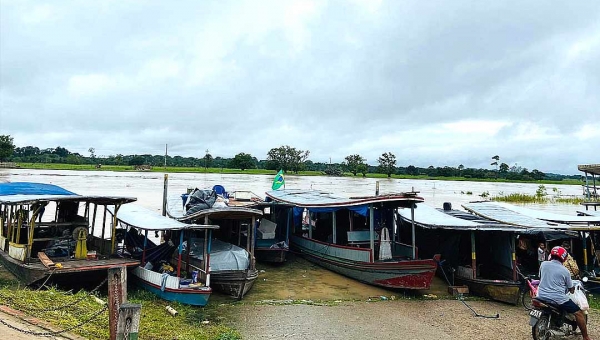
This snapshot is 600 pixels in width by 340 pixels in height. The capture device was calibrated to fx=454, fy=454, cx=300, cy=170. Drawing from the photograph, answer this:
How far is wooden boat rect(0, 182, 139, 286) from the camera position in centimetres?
889

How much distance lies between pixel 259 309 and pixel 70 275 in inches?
149

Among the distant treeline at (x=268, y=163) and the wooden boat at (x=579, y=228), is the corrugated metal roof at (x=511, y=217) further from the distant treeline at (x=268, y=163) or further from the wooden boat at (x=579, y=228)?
the distant treeline at (x=268, y=163)

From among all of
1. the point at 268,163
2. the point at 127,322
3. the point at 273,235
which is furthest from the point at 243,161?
the point at 127,322

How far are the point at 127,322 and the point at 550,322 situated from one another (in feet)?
18.8

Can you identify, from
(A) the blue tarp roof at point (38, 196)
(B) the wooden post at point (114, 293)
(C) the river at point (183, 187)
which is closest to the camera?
(B) the wooden post at point (114, 293)

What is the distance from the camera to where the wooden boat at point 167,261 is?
882 cm

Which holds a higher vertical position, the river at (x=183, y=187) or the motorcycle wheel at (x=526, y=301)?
the river at (x=183, y=187)

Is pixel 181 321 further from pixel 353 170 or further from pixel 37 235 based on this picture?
pixel 353 170

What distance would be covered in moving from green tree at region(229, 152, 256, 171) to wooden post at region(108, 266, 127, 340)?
83461 millimetres

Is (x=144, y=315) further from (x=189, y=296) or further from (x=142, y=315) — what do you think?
(x=189, y=296)

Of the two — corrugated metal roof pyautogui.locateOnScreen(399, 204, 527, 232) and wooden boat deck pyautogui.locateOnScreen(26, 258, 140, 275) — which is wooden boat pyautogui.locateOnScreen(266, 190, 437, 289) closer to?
corrugated metal roof pyautogui.locateOnScreen(399, 204, 527, 232)

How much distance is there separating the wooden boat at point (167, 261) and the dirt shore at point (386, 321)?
3.30 feet

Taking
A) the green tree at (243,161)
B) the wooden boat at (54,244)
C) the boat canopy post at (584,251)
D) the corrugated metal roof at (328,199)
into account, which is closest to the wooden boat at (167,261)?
the wooden boat at (54,244)

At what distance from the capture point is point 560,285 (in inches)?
245
